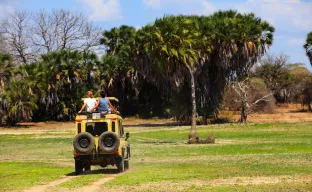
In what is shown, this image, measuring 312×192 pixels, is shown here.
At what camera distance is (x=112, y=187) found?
16234mm

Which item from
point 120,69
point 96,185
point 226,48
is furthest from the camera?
point 120,69

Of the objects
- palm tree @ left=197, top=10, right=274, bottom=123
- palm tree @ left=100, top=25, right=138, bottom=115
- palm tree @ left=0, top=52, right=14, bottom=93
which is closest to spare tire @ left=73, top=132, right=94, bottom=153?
palm tree @ left=197, top=10, right=274, bottom=123

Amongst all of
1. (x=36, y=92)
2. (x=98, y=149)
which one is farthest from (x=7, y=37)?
(x=98, y=149)

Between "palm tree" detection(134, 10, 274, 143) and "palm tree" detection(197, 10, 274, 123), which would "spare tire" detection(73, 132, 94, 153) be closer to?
"palm tree" detection(134, 10, 274, 143)

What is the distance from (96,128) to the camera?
20312mm

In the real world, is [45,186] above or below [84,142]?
below

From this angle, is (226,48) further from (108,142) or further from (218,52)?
(108,142)

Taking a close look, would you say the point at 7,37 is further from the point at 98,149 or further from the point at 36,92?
the point at 98,149

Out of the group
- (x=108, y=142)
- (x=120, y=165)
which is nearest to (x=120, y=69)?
(x=120, y=165)

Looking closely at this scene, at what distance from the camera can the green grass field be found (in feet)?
53.4

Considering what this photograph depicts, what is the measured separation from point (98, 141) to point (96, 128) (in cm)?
72

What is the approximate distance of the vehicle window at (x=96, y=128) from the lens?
20250 millimetres

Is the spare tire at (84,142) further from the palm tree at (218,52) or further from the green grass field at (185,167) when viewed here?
the palm tree at (218,52)

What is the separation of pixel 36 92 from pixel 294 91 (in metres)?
30.8
